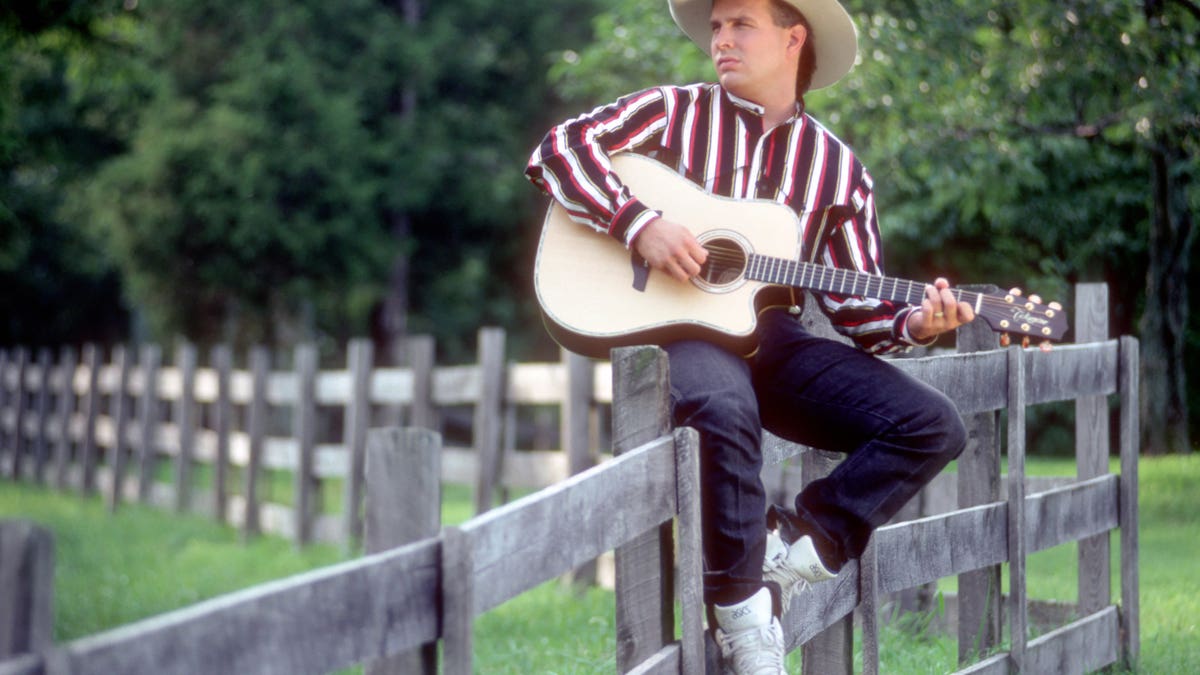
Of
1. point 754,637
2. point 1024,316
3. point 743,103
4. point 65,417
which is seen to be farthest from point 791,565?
point 65,417

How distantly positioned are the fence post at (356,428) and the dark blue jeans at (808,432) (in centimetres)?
738

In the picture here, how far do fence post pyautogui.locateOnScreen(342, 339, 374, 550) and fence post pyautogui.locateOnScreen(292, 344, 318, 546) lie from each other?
1.76ft

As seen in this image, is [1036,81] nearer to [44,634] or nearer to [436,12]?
[44,634]

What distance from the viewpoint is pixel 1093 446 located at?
5.98 meters

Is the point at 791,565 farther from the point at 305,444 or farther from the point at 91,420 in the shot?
the point at 91,420

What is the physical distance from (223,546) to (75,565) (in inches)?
58.3

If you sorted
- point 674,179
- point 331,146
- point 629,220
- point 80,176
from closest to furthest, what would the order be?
1. point 629,220
2. point 674,179
3. point 331,146
4. point 80,176

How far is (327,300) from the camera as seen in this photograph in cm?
2495

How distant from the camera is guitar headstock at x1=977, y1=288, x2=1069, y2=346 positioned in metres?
4.11

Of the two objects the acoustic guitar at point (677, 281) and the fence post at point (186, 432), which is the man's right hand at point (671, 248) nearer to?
the acoustic guitar at point (677, 281)

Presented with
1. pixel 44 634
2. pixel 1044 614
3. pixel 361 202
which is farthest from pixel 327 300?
pixel 44 634

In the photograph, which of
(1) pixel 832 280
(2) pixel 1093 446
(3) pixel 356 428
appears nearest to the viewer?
(1) pixel 832 280

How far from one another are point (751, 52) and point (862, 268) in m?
0.62

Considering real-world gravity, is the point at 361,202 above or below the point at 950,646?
→ above
